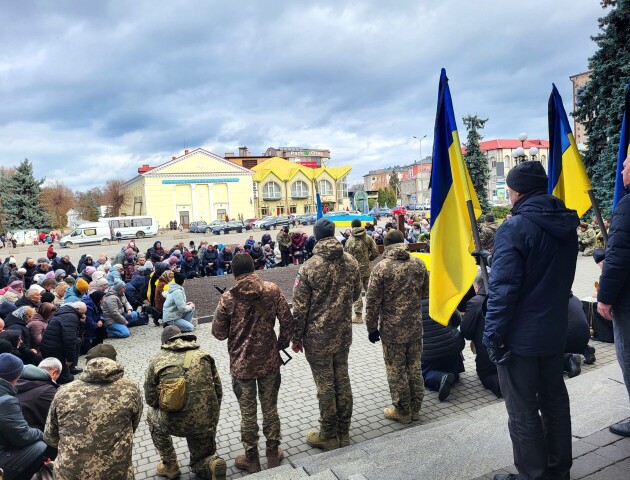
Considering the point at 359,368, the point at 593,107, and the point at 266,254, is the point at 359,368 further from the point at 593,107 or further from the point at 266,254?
the point at 593,107

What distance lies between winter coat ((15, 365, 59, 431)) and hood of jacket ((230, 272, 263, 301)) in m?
2.17

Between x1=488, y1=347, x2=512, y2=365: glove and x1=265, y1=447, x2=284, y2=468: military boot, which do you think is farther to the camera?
x1=265, y1=447, x2=284, y2=468: military boot

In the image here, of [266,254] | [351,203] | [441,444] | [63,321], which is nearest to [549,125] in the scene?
[441,444]

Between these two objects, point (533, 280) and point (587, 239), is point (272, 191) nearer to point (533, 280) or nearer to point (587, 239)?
point (587, 239)

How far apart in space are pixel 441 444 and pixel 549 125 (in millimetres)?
3605

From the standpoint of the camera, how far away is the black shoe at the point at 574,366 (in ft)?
19.1

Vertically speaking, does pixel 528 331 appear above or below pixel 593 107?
below

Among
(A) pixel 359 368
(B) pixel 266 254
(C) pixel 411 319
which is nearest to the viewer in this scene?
(C) pixel 411 319

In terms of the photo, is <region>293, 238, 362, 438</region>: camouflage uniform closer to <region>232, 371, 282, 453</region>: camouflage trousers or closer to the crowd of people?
the crowd of people

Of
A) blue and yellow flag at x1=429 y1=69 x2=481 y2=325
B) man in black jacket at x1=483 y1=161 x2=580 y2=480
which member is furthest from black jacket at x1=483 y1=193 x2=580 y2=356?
blue and yellow flag at x1=429 y1=69 x2=481 y2=325

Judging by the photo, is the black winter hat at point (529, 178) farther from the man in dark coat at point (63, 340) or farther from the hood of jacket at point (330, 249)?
the man in dark coat at point (63, 340)

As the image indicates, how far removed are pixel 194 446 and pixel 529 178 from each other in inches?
146

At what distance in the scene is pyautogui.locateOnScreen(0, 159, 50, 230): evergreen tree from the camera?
47.9 meters

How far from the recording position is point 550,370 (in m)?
3.04
